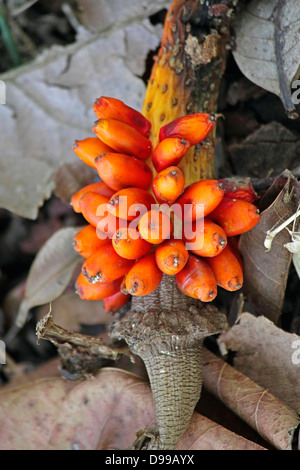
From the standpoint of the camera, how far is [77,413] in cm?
235

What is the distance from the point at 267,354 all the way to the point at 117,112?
1.35 metres

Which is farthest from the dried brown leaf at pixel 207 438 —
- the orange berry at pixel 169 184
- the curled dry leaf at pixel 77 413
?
the orange berry at pixel 169 184

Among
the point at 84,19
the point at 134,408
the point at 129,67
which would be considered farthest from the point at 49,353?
the point at 84,19

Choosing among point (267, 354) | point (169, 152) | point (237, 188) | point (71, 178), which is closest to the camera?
point (169, 152)

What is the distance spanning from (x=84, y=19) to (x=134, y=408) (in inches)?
93.0

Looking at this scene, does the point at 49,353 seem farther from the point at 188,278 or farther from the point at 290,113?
the point at 290,113

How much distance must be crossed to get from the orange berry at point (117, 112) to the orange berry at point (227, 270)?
71 cm

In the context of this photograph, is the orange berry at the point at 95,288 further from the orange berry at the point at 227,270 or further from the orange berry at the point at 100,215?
the orange berry at the point at 227,270

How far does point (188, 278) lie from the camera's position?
6.44 ft

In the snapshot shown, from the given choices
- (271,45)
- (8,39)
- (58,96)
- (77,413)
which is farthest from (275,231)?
(8,39)

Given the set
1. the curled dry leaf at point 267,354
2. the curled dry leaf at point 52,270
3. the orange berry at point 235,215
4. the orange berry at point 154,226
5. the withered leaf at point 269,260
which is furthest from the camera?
the curled dry leaf at point 52,270

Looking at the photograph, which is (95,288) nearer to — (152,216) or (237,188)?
(152,216)

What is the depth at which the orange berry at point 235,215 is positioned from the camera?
1.96 meters

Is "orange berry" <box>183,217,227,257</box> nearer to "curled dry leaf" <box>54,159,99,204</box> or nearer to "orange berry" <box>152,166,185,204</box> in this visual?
"orange berry" <box>152,166,185,204</box>
